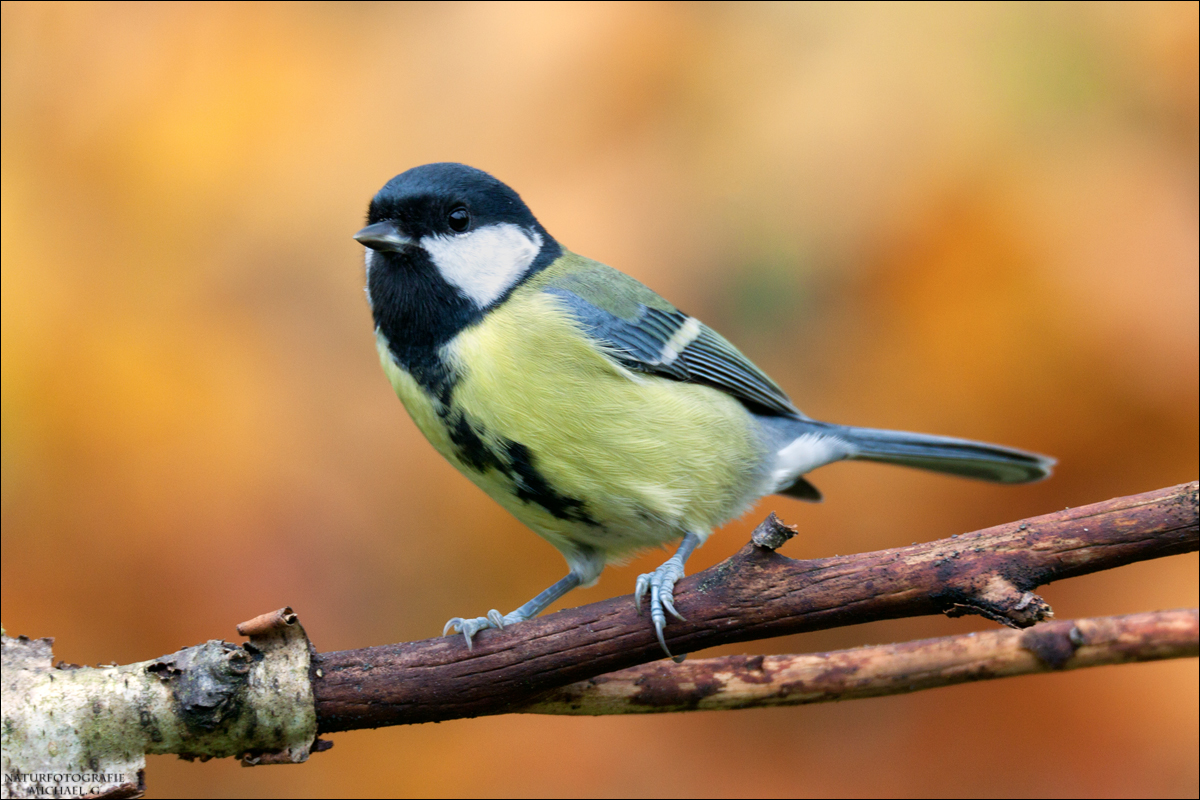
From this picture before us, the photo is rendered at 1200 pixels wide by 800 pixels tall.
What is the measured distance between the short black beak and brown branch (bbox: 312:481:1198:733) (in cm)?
75

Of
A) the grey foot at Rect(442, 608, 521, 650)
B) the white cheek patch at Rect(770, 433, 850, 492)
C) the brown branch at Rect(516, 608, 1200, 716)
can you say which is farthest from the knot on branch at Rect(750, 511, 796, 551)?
the white cheek patch at Rect(770, 433, 850, 492)

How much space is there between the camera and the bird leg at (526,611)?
1.68m

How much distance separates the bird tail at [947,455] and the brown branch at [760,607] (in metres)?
0.83

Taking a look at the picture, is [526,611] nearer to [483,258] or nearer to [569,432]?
[569,432]

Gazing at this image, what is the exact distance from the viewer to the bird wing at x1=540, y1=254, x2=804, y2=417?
195cm

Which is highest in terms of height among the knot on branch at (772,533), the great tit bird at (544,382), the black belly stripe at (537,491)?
the great tit bird at (544,382)

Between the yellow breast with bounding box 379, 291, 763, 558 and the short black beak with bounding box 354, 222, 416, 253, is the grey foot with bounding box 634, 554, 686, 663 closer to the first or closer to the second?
the yellow breast with bounding box 379, 291, 763, 558

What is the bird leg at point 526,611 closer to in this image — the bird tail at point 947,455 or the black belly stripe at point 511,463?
the black belly stripe at point 511,463

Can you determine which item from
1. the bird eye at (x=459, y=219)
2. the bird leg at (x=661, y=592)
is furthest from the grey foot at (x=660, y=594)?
the bird eye at (x=459, y=219)

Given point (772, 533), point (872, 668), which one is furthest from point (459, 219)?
point (872, 668)

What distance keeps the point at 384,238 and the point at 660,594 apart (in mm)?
856

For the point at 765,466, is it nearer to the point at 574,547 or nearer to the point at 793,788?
the point at 574,547

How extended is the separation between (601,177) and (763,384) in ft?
2.29

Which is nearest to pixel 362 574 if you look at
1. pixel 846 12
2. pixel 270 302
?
pixel 270 302
